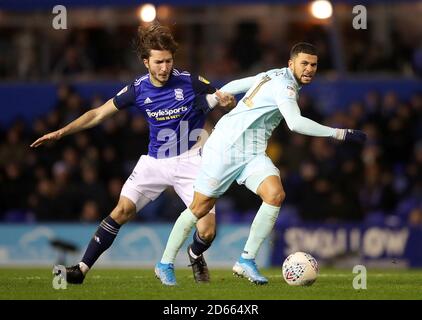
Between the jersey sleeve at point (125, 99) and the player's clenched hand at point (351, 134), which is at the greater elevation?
the jersey sleeve at point (125, 99)

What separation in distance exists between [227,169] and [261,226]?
0.66 metres

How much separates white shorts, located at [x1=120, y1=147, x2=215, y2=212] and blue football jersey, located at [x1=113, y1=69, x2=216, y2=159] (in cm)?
10

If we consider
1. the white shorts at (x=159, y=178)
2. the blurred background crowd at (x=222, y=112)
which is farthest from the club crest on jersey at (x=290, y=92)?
the blurred background crowd at (x=222, y=112)

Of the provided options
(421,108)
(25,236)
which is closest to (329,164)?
(421,108)

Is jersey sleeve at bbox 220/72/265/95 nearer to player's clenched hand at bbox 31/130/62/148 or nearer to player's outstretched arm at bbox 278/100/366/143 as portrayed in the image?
player's outstretched arm at bbox 278/100/366/143

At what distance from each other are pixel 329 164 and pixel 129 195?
8.24m

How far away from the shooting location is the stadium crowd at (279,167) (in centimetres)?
1848

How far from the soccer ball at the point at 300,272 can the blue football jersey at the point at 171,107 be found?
1723 mm

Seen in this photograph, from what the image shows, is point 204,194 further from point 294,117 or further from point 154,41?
point 154,41

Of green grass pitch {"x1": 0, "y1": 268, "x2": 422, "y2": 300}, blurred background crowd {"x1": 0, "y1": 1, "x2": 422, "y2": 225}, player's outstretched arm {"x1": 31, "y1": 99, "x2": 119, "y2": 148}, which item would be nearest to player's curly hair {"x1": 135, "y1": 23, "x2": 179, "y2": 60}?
player's outstretched arm {"x1": 31, "y1": 99, "x2": 119, "y2": 148}

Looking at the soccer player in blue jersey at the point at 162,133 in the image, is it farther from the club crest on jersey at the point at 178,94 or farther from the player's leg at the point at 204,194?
the player's leg at the point at 204,194

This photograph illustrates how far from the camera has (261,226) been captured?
34.2ft

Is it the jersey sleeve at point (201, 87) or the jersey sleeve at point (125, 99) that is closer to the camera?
the jersey sleeve at point (125, 99)

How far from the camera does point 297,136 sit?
19.4m
